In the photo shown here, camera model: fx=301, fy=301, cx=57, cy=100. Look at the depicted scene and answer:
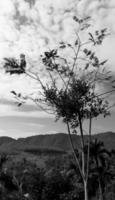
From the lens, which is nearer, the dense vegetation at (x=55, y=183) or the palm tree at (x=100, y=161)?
the dense vegetation at (x=55, y=183)

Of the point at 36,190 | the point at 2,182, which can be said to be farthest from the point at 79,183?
the point at 2,182

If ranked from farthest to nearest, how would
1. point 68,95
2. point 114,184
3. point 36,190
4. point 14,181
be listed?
1. point 114,184
2. point 14,181
3. point 36,190
4. point 68,95

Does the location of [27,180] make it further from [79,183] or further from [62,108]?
[62,108]

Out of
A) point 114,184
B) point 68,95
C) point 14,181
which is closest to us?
point 68,95

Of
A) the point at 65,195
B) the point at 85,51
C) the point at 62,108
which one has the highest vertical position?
the point at 85,51

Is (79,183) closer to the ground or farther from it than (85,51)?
closer to the ground

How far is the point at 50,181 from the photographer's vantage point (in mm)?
51188

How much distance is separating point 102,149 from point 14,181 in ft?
55.9

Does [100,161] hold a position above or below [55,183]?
above

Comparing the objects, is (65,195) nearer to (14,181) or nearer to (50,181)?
(50,181)

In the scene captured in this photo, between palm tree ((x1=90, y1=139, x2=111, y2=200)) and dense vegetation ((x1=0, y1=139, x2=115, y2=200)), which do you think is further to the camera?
palm tree ((x1=90, y1=139, x2=111, y2=200))

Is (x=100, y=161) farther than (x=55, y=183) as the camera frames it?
Yes

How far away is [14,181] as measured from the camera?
2148 inches

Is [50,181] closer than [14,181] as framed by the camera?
Yes
